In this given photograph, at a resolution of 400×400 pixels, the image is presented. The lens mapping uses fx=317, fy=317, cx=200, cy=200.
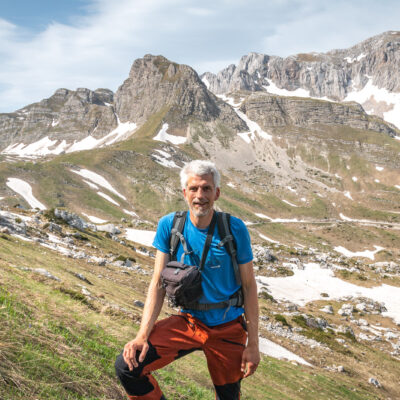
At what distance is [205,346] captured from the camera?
17.2 ft

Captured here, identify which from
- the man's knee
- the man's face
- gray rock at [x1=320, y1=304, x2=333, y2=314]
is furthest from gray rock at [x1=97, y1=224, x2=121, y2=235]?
the man's knee

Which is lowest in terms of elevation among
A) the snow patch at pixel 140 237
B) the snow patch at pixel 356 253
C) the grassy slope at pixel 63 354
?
the snow patch at pixel 356 253

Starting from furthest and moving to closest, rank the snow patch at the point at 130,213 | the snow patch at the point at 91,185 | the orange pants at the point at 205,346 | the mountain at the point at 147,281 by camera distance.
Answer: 1. the snow patch at the point at 91,185
2. the snow patch at the point at 130,213
3. the mountain at the point at 147,281
4. the orange pants at the point at 205,346

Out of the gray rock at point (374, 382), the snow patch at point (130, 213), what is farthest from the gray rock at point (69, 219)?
the snow patch at point (130, 213)

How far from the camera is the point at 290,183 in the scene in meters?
199

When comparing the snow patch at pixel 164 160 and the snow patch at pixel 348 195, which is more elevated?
the snow patch at pixel 164 160

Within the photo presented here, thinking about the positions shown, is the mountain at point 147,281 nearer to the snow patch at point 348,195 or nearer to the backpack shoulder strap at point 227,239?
the backpack shoulder strap at point 227,239

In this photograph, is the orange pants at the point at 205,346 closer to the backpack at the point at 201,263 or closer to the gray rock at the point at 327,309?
the backpack at the point at 201,263

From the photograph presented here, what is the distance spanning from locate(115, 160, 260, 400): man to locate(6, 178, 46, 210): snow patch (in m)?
115

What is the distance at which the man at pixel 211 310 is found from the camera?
513 centimetres

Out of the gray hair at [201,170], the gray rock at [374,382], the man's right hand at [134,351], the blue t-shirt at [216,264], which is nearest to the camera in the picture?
the man's right hand at [134,351]

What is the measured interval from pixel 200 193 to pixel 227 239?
0.87m

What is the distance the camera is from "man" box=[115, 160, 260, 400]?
202 inches

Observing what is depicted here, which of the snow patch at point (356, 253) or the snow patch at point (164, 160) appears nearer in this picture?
the snow patch at point (356, 253)
